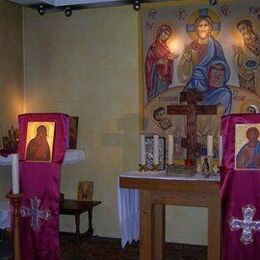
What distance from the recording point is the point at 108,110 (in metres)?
5.04

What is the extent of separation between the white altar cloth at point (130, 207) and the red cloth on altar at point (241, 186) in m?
0.29

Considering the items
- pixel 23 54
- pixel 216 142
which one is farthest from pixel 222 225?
pixel 23 54

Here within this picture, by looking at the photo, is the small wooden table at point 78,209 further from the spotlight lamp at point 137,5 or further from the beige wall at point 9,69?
the spotlight lamp at point 137,5

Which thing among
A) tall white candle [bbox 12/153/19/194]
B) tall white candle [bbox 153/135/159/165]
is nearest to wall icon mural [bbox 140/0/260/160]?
tall white candle [bbox 153/135/159/165]

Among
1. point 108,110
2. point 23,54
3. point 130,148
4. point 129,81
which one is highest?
point 23,54

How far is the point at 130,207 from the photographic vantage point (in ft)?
12.4

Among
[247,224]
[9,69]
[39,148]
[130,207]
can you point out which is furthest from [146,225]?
[9,69]

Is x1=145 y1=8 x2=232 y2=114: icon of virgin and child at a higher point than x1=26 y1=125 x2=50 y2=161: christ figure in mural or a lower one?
higher

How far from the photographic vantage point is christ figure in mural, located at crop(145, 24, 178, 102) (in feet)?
15.6

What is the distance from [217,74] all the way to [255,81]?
0.37 m

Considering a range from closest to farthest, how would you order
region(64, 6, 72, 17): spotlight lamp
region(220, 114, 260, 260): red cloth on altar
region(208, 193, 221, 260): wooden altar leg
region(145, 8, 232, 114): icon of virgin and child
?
region(220, 114, 260, 260): red cloth on altar → region(208, 193, 221, 260): wooden altar leg → region(145, 8, 232, 114): icon of virgin and child → region(64, 6, 72, 17): spotlight lamp

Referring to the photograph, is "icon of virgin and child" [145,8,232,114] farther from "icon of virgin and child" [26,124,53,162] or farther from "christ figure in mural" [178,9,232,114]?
"icon of virgin and child" [26,124,53,162]

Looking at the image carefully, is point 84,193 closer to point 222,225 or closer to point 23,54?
point 23,54

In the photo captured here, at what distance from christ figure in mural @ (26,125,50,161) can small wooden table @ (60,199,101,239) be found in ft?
3.93
